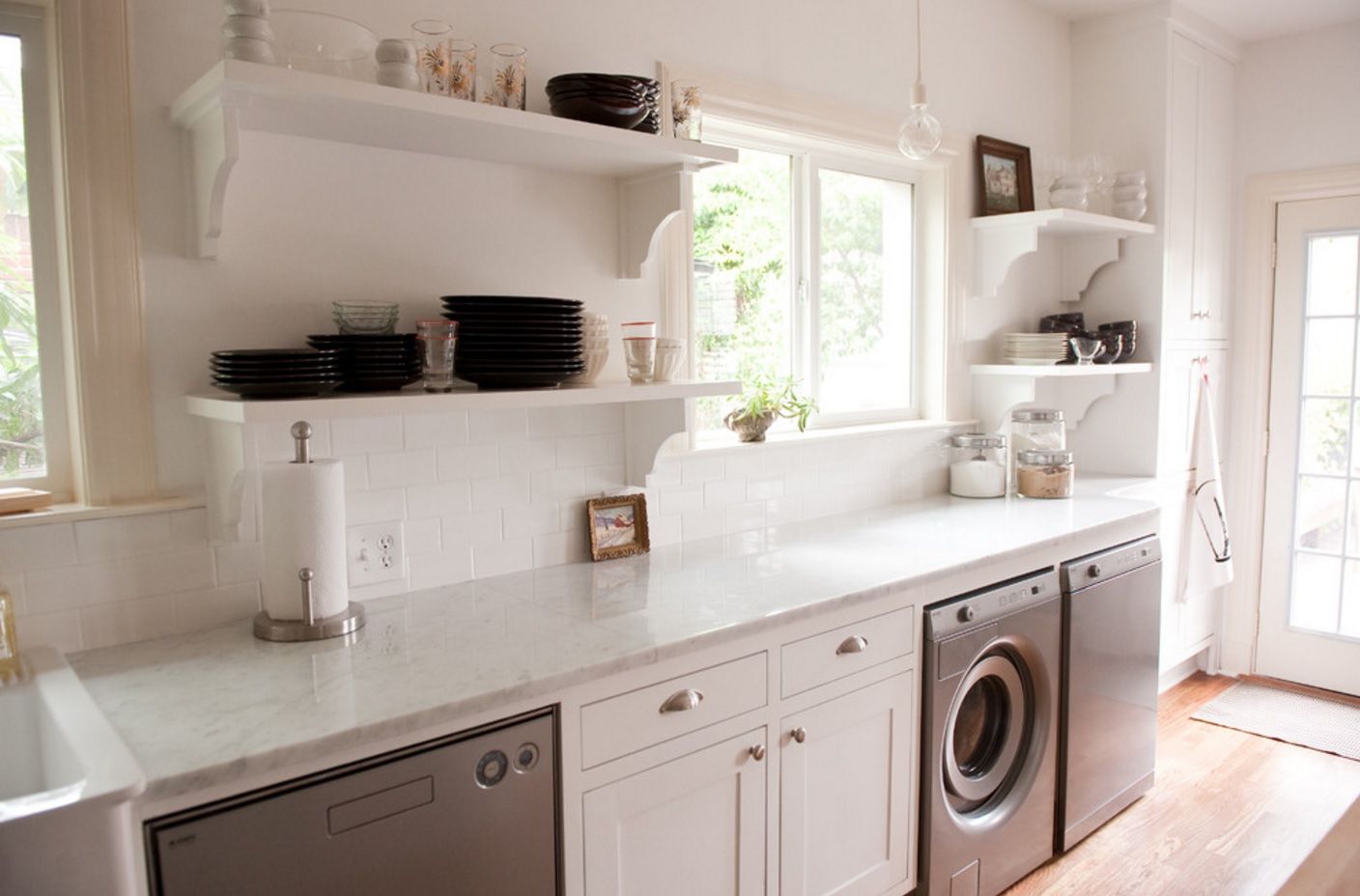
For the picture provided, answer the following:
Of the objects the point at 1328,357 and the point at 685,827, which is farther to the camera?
the point at 1328,357

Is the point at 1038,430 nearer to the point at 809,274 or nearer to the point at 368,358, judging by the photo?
the point at 809,274

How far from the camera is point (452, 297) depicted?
187cm

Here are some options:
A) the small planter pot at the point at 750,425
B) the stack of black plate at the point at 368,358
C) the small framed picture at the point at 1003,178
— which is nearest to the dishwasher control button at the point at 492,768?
the stack of black plate at the point at 368,358

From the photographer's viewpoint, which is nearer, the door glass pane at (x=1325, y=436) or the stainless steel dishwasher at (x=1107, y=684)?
the stainless steel dishwasher at (x=1107, y=684)

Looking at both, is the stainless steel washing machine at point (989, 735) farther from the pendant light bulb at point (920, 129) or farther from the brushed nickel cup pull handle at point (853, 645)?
the pendant light bulb at point (920, 129)

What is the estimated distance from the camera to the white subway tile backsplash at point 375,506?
196cm

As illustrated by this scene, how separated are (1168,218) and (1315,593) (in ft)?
5.76

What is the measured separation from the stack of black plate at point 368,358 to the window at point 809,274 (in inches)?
37.3

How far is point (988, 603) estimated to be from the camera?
94.6 inches

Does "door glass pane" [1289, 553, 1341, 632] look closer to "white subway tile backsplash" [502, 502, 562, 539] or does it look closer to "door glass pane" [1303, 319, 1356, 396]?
"door glass pane" [1303, 319, 1356, 396]

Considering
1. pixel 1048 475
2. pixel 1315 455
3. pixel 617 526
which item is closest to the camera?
pixel 617 526

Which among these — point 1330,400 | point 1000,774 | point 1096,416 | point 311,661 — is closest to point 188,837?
point 311,661

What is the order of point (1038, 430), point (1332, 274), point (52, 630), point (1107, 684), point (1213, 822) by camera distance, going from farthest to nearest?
1. point (1332, 274)
2. point (1038, 430)
3. point (1213, 822)
4. point (1107, 684)
5. point (52, 630)

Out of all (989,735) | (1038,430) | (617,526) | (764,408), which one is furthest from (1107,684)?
(617,526)
